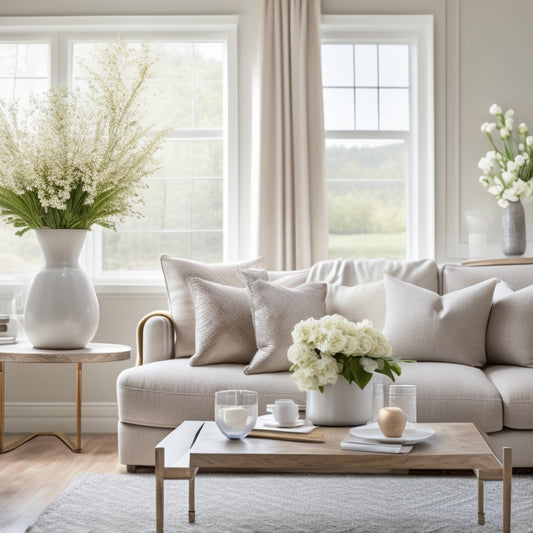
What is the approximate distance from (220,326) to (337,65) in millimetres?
2057

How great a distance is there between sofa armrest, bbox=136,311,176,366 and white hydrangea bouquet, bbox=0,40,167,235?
1.83 ft

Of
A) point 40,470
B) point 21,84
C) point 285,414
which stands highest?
point 21,84

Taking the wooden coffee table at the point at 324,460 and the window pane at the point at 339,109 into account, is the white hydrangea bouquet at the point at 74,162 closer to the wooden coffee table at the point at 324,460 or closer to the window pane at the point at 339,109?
the window pane at the point at 339,109

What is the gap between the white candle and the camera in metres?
2.39

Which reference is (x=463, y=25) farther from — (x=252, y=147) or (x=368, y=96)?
(x=252, y=147)

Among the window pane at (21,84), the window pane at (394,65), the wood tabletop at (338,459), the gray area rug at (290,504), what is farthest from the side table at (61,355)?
the window pane at (394,65)

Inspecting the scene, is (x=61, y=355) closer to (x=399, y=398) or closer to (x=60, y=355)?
(x=60, y=355)

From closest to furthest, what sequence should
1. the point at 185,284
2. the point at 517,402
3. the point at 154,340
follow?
the point at 517,402, the point at 154,340, the point at 185,284

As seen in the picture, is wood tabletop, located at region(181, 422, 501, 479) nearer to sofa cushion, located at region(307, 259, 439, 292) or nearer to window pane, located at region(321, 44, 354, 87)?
sofa cushion, located at region(307, 259, 439, 292)

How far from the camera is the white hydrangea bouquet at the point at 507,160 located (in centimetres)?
441

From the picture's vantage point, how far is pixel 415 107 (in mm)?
4871

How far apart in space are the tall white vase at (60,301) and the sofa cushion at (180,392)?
57 cm

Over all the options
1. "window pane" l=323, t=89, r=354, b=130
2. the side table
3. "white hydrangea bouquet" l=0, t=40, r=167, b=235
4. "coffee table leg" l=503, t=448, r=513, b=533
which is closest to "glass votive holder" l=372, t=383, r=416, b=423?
"coffee table leg" l=503, t=448, r=513, b=533

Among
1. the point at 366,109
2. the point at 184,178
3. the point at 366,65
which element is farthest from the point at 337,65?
the point at 184,178
